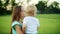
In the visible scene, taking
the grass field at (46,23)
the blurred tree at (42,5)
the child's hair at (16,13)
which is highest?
the blurred tree at (42,5)

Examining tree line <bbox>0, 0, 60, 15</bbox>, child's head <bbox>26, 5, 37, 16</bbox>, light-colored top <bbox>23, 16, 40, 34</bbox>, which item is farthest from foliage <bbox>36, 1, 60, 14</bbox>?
light-colored top <bbox>23, 16, 40, 34</bbox>

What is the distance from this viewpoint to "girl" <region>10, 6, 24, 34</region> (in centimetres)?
292

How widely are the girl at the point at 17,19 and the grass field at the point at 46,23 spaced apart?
167mm

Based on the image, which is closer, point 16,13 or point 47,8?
point 16,13

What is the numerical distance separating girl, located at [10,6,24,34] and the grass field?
0.17 meters

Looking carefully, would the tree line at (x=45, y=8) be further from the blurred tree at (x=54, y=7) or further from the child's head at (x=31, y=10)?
the child's head at (x=31, y=10)

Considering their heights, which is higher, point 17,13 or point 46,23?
point 17,13

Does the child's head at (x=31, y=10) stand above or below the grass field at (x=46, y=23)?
above

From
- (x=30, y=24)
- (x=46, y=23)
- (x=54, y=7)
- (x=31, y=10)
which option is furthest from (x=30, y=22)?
(x=54, y=7)

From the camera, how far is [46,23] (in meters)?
3.20

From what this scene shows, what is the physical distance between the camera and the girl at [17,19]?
9.59ft

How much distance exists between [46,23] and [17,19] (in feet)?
1.63

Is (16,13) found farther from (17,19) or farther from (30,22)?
(30,22)

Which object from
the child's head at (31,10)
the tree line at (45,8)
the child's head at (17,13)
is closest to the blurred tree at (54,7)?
the tree line at (45,8)
